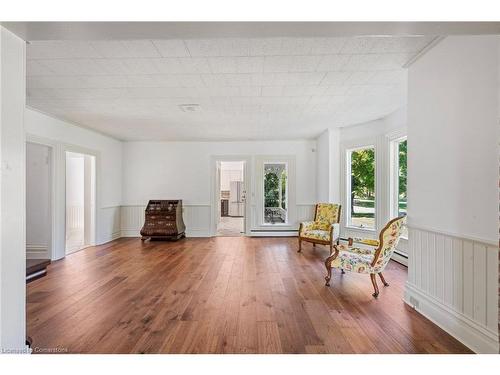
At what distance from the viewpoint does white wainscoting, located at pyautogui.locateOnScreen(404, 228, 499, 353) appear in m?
1.74

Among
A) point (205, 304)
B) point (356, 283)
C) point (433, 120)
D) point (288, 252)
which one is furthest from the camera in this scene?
point (288, 252)

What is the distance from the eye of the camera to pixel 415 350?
1.83 meters

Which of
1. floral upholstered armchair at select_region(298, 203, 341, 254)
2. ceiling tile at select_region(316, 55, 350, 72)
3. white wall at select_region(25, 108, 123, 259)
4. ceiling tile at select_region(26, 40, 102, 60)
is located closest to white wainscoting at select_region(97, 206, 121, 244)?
white wall at select_region(25, 108, 123, 259)

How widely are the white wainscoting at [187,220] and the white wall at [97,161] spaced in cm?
18

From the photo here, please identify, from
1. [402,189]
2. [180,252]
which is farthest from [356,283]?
[180,252]

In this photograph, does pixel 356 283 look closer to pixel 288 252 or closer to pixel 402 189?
pixel 288 252

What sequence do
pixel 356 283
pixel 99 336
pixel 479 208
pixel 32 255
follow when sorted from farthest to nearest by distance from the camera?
1. pixel 32 255
2. pixel 356 283
3. pixel 99 336
4. pixel 479 208

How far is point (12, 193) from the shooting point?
1477 mm

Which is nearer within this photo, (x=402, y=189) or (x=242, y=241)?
(x=402, y=189)

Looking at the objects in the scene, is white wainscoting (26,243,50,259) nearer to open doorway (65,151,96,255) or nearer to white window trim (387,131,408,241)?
open doorway (65,151,96,255)

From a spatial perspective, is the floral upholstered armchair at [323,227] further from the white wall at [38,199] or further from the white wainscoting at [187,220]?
the white wall at [38,199]

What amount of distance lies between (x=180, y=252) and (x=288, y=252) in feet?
6.72

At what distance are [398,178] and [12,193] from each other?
485 centimetres

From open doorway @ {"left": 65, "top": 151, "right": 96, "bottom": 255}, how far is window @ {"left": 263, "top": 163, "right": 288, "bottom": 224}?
3.89 meters
